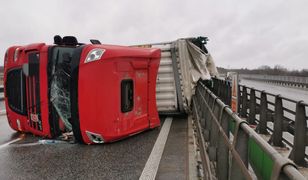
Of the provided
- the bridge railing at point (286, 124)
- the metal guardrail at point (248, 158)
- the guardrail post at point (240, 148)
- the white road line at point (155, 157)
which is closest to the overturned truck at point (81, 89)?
the white road line at point (155, 157)

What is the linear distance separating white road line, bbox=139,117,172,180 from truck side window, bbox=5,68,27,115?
3.29 m

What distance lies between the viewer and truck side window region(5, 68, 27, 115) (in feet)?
26.3

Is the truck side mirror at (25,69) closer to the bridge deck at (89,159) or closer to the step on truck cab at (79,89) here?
the step on truck cab at (79,89)

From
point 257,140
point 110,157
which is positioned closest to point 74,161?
point 110,157

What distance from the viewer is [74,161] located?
19.6ft

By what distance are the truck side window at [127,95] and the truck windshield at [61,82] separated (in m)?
1.18

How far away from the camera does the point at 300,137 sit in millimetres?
5066

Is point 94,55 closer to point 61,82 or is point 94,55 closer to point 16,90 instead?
point 61,82

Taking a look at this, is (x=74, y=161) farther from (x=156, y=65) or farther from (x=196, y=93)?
(x=196, y=93)

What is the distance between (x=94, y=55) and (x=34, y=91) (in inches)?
73.5

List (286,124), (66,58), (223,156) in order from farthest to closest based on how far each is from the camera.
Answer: (66,58)
(286,124)
(223,156)

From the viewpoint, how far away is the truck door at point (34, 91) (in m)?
7.52

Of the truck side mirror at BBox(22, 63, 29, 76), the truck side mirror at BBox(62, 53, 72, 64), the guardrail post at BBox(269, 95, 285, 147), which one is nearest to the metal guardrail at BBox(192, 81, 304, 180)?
the guardrail post at BBox(269, 95, 285, 147)

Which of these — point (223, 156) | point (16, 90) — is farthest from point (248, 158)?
point (16, 90)
